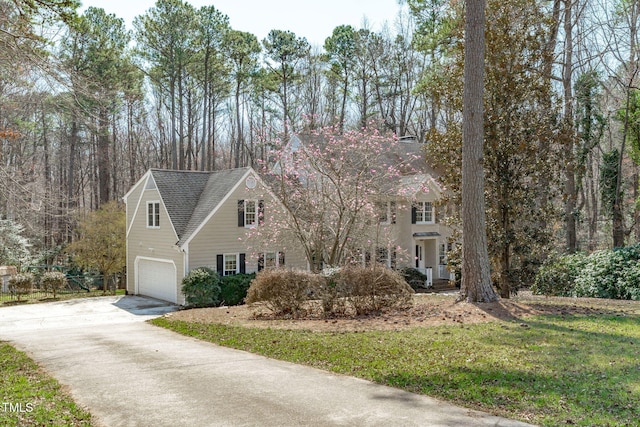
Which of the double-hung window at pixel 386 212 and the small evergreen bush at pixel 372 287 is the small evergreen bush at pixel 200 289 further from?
the small evergreen bush at pixel 372 287

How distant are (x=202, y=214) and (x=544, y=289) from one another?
13.7 m

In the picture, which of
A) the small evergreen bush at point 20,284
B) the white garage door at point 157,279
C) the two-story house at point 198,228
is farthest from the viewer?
the small evergreen bush at point 20,284

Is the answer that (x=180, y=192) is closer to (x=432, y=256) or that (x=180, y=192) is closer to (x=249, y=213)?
(x=249, y=213)

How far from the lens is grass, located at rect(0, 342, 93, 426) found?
5855mm

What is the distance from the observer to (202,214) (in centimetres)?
2300

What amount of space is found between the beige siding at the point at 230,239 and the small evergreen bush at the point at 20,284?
8.30 metres

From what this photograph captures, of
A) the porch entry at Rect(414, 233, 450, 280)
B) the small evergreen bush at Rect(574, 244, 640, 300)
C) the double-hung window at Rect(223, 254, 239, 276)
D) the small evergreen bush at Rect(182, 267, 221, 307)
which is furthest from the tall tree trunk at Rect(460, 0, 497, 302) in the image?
the porch entry at Rect(414, 233, 450, 280)

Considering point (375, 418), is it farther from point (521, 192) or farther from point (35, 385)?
point (521, 192)

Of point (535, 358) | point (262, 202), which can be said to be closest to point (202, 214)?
point (262, 202)

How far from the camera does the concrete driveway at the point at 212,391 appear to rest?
5.91 meters

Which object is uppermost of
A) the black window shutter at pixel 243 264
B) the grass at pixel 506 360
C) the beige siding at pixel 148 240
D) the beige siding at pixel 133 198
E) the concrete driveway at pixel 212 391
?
the beige siding at pixel 133 198

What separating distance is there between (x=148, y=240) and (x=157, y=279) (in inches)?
73.2

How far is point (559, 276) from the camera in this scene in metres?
17.9

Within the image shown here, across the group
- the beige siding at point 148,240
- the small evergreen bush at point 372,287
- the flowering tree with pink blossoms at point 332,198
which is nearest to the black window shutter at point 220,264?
the beige siding at point 148,240
